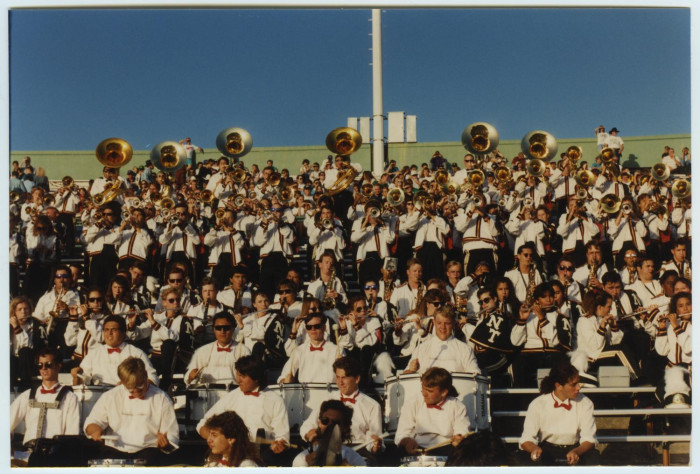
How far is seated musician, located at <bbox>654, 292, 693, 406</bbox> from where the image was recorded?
805 centimetres

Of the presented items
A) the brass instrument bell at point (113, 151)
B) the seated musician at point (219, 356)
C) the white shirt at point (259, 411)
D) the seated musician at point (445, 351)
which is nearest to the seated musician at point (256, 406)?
the white shirt at point (259, 411)

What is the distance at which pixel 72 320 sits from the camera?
360 inches

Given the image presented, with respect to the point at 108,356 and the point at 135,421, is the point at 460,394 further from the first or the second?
the point at 108,356

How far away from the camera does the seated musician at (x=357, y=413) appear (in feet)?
24.3

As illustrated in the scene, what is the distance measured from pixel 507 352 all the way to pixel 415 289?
1.65 m

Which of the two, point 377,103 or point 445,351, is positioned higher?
point 377,103

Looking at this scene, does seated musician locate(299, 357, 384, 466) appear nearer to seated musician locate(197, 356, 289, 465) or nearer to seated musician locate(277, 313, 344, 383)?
seated musician locate(197, 356, 289, 465)

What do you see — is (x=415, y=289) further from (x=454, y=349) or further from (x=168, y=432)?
(x=168, y=432)

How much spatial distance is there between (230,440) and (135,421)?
1417 mm

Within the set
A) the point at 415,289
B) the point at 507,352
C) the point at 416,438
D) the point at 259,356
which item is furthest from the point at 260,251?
the point at 416,438

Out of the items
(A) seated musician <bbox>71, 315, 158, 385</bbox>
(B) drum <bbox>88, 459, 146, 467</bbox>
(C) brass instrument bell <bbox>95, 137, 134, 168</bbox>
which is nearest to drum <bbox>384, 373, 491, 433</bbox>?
(B) drum <bbox>88, 459, 146, 467</bbox>

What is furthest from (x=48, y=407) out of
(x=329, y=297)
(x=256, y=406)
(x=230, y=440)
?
(x=329, y=297)

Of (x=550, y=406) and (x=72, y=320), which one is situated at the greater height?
(x=72, y=320)

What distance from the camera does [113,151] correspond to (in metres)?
13.0
